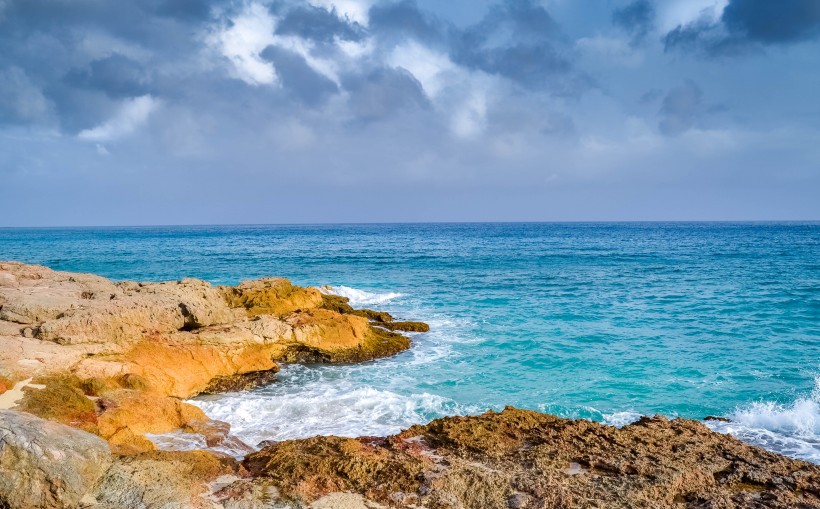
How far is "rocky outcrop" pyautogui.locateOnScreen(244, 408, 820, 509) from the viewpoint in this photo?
5.77 m

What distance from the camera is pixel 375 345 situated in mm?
15664

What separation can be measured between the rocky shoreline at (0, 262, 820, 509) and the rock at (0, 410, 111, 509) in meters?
0.01

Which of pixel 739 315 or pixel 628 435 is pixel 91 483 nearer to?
pixel 628 435

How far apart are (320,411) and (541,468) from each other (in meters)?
5.36

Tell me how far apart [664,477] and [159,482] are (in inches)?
237

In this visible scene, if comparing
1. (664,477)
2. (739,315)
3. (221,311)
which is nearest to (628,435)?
(664,477)

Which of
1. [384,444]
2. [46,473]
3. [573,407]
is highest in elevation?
[46,473]

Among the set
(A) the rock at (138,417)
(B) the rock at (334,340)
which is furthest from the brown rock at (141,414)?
(B) the rock at (334,340)

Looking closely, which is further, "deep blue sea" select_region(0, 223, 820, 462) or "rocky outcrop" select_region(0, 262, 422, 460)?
"deep blue sea" select_region(0, 223, 820, 462)

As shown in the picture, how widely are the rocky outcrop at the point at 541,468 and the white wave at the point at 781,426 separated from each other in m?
1.54

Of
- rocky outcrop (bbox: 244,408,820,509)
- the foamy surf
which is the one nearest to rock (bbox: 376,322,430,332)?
the foamy surf

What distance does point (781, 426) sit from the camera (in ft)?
30.4

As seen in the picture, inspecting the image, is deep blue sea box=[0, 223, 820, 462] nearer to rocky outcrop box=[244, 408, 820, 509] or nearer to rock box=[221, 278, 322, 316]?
rocky outcrop box=[244, 408, 820, 509]

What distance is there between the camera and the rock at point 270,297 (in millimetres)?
17297
